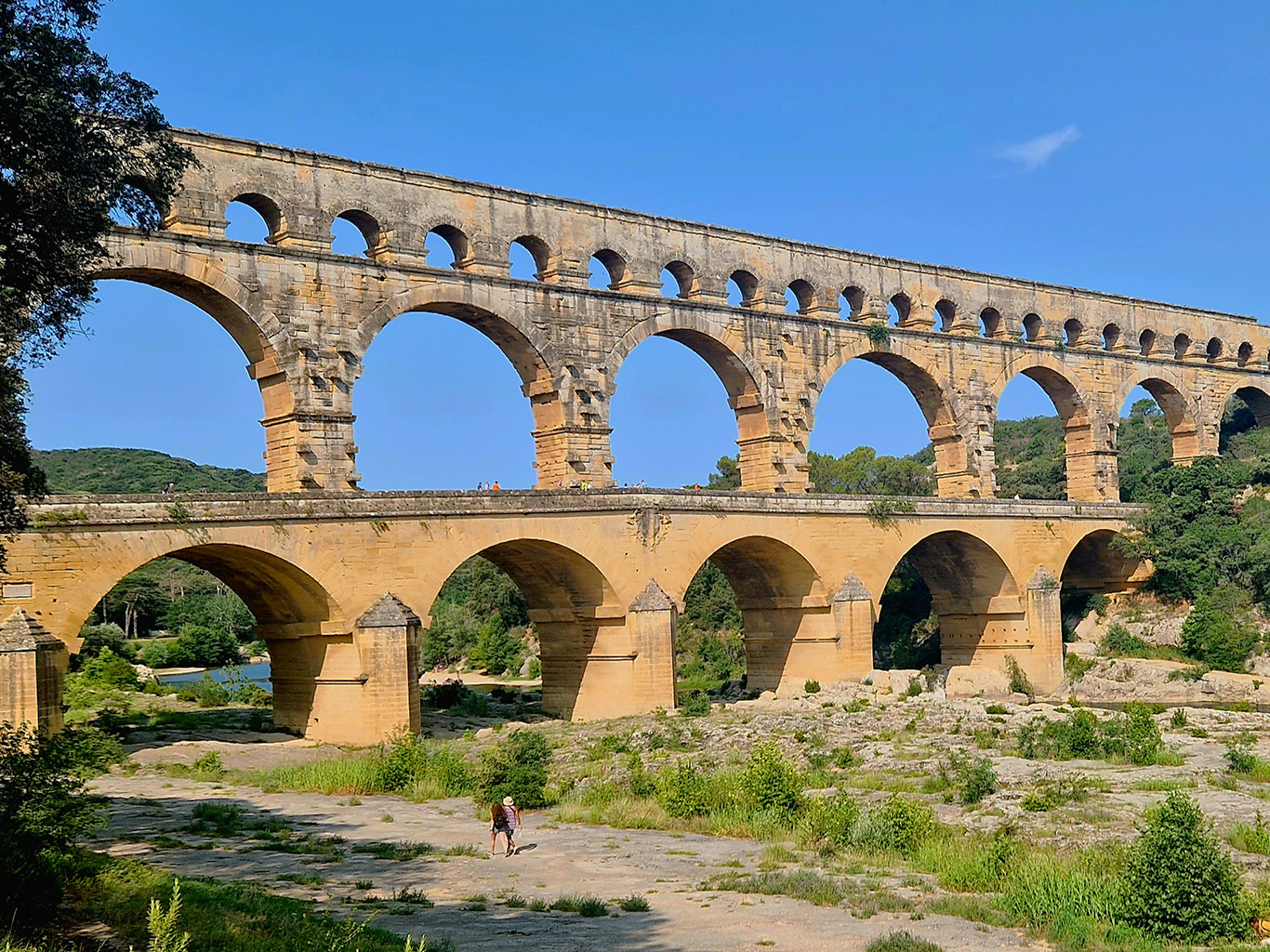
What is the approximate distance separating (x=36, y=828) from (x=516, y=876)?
18.7 ft

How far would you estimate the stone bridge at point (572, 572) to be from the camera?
22.8 metres

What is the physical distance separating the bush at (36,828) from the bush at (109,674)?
25954 mm

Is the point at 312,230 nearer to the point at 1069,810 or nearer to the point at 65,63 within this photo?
the point at 65,63

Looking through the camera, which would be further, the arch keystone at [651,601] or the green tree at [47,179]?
the arch keystone at [651,601]

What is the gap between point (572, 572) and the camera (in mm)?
29188

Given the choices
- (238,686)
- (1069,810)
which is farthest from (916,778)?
(238,686)

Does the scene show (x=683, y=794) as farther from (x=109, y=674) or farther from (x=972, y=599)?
(x=109, y=674)

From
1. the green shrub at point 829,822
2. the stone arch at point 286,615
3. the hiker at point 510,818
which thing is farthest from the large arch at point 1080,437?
the hiker at point 510,818

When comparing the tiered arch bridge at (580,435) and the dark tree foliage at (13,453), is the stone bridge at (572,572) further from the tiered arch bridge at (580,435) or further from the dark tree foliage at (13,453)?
the dark tree foliage at (13,453)

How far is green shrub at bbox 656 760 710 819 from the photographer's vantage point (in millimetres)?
18672

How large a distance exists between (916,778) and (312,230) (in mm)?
17163

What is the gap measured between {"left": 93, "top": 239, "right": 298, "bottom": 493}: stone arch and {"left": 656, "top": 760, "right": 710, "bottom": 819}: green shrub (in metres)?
11.9

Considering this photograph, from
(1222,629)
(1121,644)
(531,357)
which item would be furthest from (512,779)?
(1121,644)

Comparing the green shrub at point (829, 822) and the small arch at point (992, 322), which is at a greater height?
the small arch at point (992, 322)
